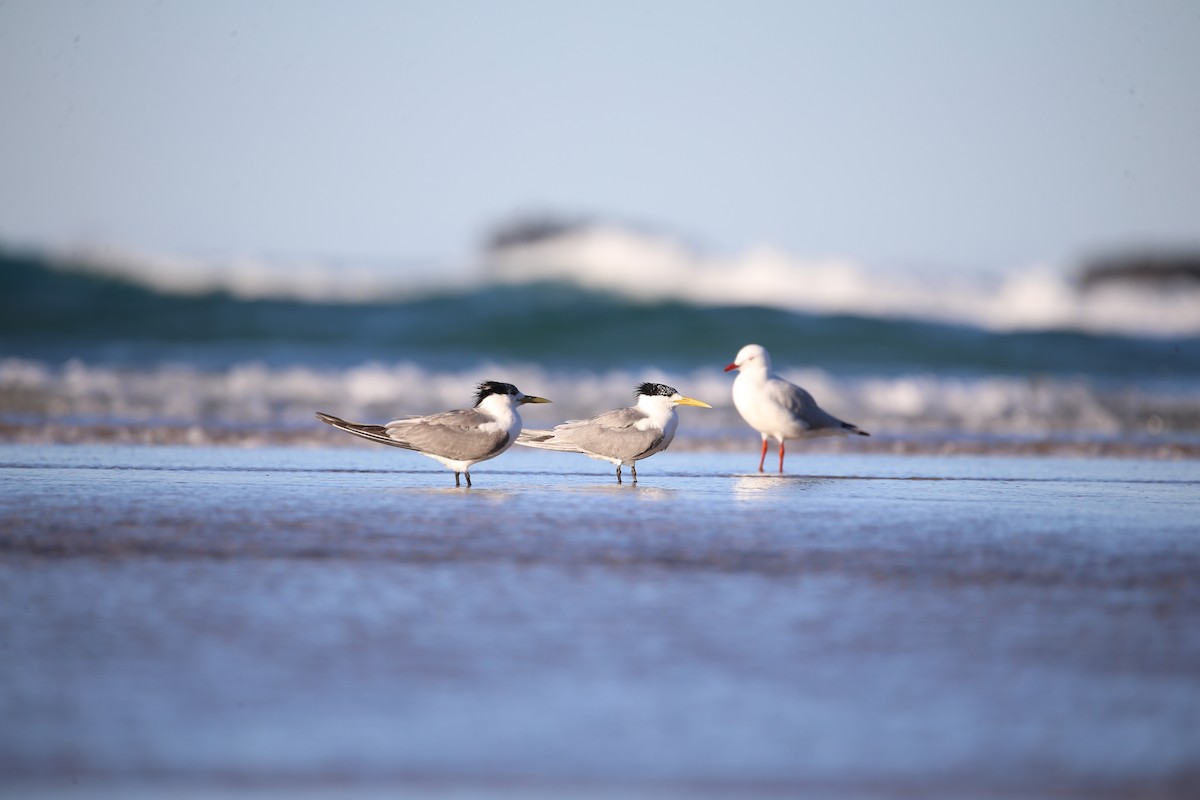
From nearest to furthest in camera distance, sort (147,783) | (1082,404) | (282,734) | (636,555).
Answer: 1. (147,783)
2. (282,734)
3. (636,555)
4. (1082,404)

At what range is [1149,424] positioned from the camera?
41.4 feet

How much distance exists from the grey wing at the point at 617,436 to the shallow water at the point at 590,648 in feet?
4.53

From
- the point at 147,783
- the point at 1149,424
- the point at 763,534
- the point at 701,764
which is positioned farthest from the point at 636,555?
the point at 1149,424

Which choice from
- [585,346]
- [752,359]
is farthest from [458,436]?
[585,346]

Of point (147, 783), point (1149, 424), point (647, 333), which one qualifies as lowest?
point (147, 783)

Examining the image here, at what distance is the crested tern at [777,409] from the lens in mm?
8758

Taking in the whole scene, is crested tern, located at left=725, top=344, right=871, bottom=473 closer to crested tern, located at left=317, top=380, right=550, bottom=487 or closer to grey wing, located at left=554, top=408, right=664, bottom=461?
grey wing, located at left=554, top=408, right=664, bottom=461

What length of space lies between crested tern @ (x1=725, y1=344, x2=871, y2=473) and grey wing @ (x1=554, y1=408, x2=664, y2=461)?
1500 mm

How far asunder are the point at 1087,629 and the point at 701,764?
1.53 m

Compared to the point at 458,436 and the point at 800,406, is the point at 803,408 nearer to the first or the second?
the point at 800,406

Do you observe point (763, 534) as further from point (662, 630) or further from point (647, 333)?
point (647, 333)

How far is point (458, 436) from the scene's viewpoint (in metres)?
6.88

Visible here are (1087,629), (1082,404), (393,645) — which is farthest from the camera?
(1082,404)

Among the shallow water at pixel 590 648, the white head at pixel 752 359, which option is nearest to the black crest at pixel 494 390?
the shallow water at pixel 590 648
